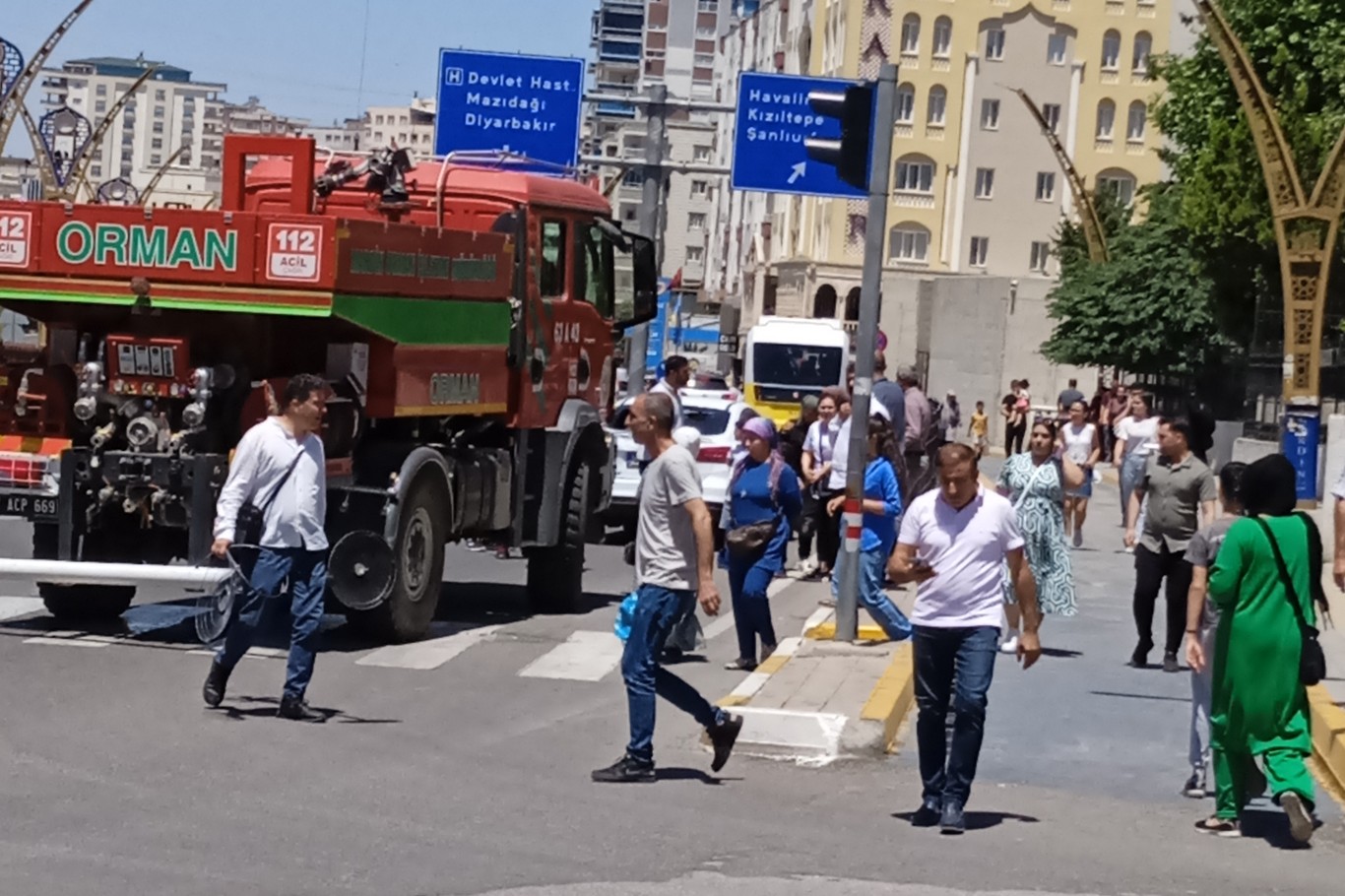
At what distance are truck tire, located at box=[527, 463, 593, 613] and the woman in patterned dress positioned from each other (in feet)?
11.3

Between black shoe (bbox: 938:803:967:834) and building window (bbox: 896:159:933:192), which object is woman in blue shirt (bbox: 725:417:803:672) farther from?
building window (bbox: 896:159:933:192)

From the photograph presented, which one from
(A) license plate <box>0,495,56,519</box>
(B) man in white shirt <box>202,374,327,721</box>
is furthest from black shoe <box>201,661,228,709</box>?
(A) license plate <box>0,495,56,519</box>

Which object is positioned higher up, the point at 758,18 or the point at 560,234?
the point at 758,18

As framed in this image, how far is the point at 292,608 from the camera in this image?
1132cm

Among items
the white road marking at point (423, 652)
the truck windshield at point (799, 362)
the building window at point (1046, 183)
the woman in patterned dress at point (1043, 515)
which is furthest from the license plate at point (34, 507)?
the building window at point (1046, 183)

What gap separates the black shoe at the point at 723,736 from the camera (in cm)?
1027

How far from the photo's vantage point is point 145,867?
768 centimetres

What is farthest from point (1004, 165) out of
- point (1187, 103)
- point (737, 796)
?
point (737, 796)

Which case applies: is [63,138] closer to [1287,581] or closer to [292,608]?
[292,608]

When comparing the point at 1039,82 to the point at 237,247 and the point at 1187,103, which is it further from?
the point at 237,247

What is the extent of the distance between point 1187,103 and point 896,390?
27.2m

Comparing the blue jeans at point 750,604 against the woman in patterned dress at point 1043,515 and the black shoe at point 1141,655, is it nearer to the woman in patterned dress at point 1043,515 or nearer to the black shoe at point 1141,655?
the woman in patterned dress at point 1043,515

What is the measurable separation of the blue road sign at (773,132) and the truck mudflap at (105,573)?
59.5 feet

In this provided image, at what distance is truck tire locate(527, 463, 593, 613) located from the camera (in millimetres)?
17484
